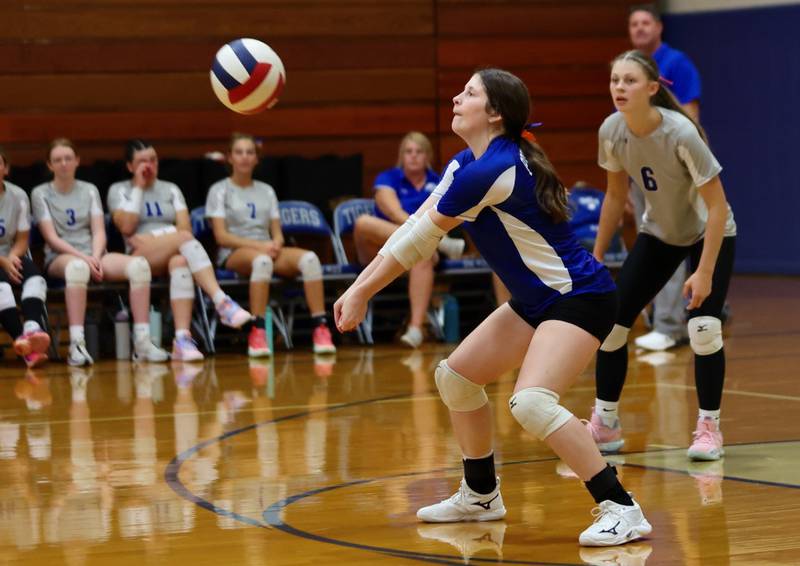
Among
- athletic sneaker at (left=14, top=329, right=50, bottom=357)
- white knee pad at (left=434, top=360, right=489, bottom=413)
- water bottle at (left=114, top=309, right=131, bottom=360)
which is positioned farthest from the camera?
water bottle at (left=114, top=309, right=131, bottom=360)

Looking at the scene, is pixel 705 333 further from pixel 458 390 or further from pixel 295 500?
pixel 295 500

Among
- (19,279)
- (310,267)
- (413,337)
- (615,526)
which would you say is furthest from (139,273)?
(615,526)

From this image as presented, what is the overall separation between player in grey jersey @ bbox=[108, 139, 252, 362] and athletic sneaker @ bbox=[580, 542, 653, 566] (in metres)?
5.27

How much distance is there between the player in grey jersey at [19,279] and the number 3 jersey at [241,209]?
4.31 ft

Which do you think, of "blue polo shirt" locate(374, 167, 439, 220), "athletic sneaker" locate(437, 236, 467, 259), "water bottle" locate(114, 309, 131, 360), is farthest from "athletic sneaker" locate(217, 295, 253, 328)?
"athletic sneaker" locate(437, 236, 467, 259)

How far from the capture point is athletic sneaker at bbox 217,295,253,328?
9023 millimetres

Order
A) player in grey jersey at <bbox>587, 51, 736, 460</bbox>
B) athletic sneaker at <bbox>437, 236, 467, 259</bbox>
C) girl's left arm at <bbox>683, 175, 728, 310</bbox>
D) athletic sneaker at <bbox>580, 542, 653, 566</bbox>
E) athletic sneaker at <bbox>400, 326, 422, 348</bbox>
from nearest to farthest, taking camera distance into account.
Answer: athletic sneaker at <bbox>580, 542, 653, 566</bbox>
girl's left arm at <bbox>683, 175, 728, 310</bbox>
player in grey jersey at <bbox>587, 51, 736, 460</bbox>
athletic sneaker at <bbox>400, 326, 422, 348</bbox>
athletic sneaker at <bbox>437, 236, 467, 259</bbox>

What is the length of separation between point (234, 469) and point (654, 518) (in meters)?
1.79

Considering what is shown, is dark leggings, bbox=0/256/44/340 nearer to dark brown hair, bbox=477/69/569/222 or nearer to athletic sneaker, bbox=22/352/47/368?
athletic sneaker, bbox=22/352/47/368

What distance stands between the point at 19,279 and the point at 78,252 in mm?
452

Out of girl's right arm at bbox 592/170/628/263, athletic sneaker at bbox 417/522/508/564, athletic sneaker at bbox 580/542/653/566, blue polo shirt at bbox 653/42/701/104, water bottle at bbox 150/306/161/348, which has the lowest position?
water bottle at bbox 150/306/161/348

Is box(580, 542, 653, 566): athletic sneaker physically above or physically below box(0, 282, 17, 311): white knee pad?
below

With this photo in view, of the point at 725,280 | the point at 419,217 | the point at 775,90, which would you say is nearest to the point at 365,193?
the point at 775,90

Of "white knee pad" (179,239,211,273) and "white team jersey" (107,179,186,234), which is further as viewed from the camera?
"white team jersey" (107,179,186,234)
